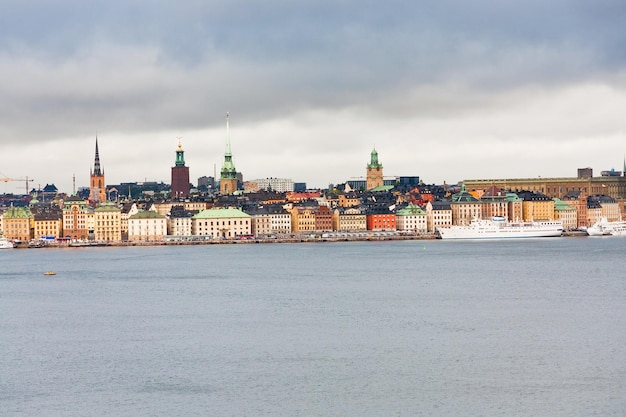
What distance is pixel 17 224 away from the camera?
75.1 m

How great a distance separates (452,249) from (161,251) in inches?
527

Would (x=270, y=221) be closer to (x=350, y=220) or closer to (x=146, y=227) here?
(x=350, y=220)

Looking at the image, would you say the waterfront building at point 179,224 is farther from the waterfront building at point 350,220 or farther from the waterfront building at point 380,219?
the waterfront building at point 380,219

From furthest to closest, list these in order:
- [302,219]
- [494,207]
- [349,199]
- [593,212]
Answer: [349,199] → [593,212] → [494,207] → [302,219]

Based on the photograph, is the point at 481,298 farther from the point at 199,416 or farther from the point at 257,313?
the point at 199,416

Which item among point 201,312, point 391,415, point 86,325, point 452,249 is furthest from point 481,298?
point 452,249

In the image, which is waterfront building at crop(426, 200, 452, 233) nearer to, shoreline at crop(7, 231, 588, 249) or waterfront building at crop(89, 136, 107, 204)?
shoreline at crop(7, 231, 588, 249)

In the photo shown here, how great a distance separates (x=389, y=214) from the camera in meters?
77.3

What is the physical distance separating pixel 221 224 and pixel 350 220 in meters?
7.82

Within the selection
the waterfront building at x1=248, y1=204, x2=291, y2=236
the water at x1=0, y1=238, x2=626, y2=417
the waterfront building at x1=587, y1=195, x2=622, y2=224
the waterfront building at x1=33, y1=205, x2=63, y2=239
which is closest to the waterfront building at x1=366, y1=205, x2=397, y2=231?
the waterfront building at x1=248, y1=204, x2=291, y2=236

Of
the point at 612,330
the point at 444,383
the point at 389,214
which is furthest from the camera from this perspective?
the point at 389,214

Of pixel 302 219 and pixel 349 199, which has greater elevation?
pixel 349 199

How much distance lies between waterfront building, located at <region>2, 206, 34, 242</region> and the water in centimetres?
3428

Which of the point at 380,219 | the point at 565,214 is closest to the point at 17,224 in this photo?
the point at 380,219
